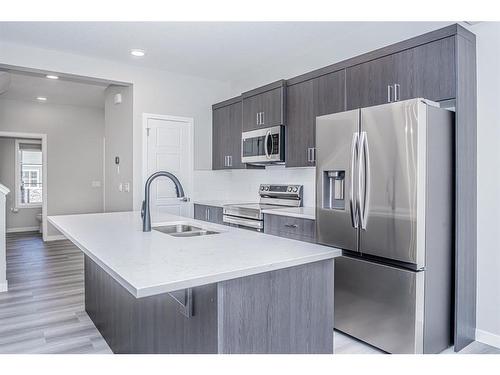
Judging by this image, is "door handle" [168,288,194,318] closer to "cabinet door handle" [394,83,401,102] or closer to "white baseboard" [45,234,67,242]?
"cabinet door handle" [394,83,401,102]

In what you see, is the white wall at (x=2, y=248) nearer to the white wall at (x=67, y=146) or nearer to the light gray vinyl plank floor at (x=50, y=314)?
the light gray vinyl plank floor at (x=50, y=314)

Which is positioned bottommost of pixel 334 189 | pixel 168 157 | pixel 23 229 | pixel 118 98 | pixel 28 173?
pixel 23 229

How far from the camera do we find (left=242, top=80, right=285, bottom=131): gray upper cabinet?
402 cm

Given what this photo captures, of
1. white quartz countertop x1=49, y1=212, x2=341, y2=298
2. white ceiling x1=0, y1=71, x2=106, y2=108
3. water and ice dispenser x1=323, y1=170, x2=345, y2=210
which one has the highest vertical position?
white ceiling x1=0, y1=71, x2=106, y2=108

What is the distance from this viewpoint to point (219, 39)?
3805mm

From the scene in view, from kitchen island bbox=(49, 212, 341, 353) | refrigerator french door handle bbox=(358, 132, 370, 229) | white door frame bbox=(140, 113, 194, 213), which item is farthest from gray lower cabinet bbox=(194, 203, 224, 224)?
kitchen island bbox=(49, 212, 341, 353)

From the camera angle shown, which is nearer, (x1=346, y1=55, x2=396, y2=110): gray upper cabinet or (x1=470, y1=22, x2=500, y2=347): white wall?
(x1=470, y1=22, x2=500, y2=347): white wall

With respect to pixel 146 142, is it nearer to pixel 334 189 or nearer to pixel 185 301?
pixel 334 189

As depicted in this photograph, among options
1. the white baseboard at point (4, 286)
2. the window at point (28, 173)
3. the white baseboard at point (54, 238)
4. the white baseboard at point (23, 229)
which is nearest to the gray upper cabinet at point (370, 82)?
the white baseboard at point (4, 286)

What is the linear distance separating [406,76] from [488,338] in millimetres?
1976

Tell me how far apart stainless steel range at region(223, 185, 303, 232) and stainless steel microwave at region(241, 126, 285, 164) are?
→ 1.31 feet

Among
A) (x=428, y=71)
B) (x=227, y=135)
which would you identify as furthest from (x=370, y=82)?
(x=227, y=135)
